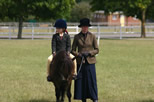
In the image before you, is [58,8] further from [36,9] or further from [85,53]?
[85,53]

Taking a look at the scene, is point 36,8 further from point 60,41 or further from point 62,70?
point 62,70

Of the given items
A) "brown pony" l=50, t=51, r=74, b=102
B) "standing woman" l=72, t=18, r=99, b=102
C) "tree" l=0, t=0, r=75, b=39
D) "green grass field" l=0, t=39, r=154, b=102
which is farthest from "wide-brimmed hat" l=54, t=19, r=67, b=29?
"tree" l=0, t=0, r=75, b=39

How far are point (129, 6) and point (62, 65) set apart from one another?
42.6m

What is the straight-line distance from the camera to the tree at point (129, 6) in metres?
49.5

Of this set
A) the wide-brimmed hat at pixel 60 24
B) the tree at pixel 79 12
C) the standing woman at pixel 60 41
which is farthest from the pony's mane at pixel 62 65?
the tree at pixel 79 12

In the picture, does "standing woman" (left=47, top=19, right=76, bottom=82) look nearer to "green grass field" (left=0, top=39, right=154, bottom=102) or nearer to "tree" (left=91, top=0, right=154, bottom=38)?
"green grass field" (left=0, top=39, right=154, bottom=102)

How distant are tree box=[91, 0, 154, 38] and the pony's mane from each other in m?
40.7

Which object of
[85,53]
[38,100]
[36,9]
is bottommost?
[38,100]

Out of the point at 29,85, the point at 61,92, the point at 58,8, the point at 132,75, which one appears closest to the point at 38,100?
the point at 61,92

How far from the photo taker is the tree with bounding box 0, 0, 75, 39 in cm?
4953

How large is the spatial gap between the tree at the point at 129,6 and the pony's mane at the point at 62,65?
40693mm

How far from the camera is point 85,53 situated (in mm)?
9656

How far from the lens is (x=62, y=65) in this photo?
8969 mm

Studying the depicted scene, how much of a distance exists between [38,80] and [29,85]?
46.5 inches
